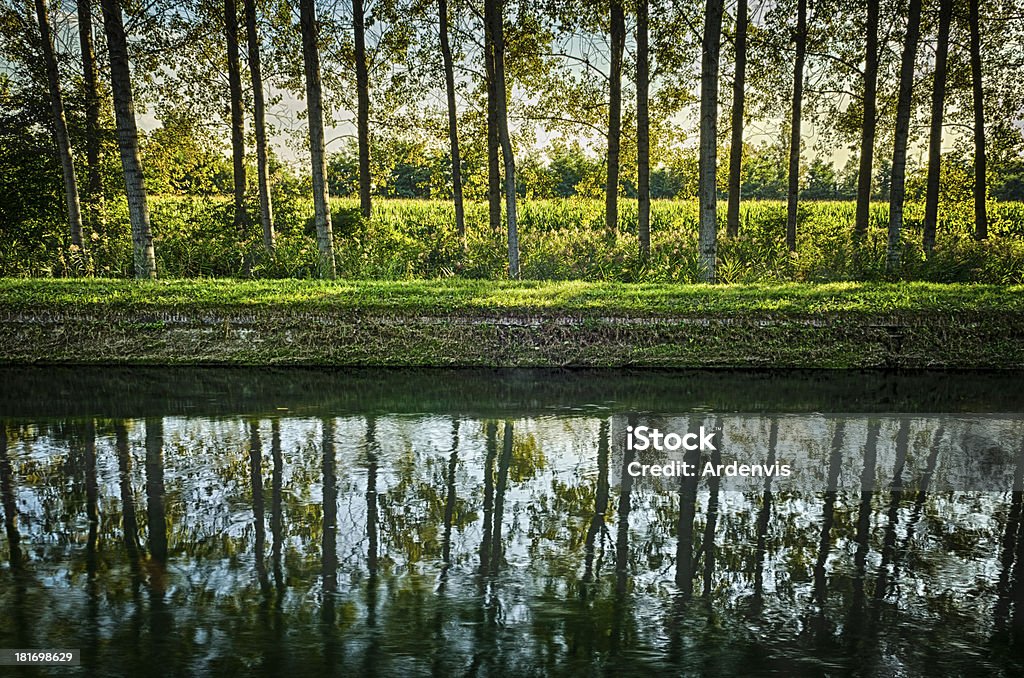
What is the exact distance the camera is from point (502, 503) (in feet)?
15.6

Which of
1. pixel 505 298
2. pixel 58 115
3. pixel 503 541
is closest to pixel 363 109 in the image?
pixel 58 115

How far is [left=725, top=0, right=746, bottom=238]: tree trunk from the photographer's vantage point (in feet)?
55.7

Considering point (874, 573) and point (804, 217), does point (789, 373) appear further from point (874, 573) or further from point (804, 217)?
point (804, 217)

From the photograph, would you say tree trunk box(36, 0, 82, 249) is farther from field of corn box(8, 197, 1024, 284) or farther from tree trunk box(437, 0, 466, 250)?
tree trunk box(437, 0, 466, 250)

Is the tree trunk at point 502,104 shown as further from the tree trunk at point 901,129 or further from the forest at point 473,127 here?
the tree trunk at point 901,129

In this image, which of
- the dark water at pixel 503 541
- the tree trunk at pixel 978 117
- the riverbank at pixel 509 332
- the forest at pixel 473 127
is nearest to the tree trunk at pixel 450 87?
the forest at pixel 473 127

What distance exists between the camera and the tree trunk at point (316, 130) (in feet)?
42.8

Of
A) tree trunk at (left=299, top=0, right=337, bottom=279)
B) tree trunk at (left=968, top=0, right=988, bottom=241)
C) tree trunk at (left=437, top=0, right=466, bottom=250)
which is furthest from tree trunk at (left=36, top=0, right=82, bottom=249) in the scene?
tree trunk at (left=968, top=0, right=988, bottom=241)

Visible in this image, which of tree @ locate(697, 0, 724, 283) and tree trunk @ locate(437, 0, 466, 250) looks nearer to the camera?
tree @ locate(697, 0, 724, 283)

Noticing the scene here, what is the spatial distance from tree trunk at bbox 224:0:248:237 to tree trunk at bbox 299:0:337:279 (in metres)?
3.48

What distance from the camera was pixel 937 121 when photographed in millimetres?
16016

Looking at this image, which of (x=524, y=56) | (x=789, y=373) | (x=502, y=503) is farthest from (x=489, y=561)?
(x=524, y=56)

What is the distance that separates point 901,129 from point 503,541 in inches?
488

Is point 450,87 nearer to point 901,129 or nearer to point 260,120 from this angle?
point 260,120
